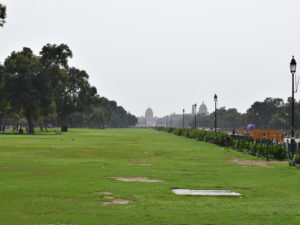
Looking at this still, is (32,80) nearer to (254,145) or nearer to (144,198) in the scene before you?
(254,145)

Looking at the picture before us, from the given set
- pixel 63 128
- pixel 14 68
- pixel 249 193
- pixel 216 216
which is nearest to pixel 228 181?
pixel 249 193

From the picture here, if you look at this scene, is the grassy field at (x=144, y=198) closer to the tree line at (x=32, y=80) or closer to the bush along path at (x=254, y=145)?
the bush along path at (x=254, y=145)

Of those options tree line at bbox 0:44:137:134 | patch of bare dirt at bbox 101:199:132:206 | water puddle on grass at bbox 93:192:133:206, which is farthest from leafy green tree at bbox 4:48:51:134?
patch of bare dirt at bbox 101:199:132:206

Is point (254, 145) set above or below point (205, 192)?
above

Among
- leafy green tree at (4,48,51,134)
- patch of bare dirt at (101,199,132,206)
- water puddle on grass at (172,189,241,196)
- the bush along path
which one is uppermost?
leafy green tree at (4,48,51,134)

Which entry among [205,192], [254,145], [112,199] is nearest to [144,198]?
[112,199]

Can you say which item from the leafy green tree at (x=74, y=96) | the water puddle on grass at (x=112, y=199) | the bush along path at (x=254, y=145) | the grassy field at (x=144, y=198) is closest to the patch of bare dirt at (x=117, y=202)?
the water puddle on grass at (x=112, y=199)

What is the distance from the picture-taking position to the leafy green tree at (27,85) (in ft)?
288

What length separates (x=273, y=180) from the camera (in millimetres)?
18484

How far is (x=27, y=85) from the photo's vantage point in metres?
88.6

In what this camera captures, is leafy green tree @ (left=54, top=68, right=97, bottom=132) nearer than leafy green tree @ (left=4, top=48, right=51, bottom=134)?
No

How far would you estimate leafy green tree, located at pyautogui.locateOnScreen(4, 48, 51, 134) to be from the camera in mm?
87875

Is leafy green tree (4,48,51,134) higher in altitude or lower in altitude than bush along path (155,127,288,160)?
higher

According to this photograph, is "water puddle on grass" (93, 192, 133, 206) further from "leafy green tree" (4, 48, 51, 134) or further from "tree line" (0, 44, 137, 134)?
"leafy green tree" (4, 48, 51, 134)
